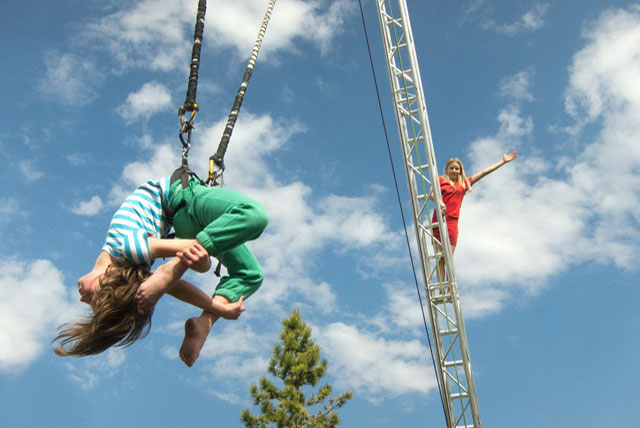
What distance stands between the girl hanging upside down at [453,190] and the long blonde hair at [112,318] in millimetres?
4989

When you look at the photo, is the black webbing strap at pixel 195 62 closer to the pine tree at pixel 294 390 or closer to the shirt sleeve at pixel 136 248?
the shirt sleeve at pixel 136 248

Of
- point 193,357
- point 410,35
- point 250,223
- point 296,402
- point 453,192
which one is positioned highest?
point 410,35

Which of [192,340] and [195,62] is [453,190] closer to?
[195,62]

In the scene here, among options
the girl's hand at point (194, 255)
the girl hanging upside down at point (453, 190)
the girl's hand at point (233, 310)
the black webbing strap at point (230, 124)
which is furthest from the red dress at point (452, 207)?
the girl's hand at point (194, 255)

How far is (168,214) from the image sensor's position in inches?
94.1

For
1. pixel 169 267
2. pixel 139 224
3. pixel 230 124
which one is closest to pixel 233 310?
pixel 169 267

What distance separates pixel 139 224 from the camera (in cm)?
225

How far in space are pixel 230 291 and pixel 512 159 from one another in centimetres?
496

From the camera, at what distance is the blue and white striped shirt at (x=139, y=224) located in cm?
215

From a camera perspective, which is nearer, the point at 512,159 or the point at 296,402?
the point at 512,159

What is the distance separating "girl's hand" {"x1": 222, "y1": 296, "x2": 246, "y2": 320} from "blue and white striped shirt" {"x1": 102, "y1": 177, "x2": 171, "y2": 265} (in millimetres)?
328

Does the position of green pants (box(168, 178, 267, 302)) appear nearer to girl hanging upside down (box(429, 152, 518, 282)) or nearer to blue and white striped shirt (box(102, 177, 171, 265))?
blue and white striped shirt (box(102, 177, 171, 265))

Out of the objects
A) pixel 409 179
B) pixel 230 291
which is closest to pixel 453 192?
pixel 409 179

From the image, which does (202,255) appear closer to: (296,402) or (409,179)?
(409,179)
